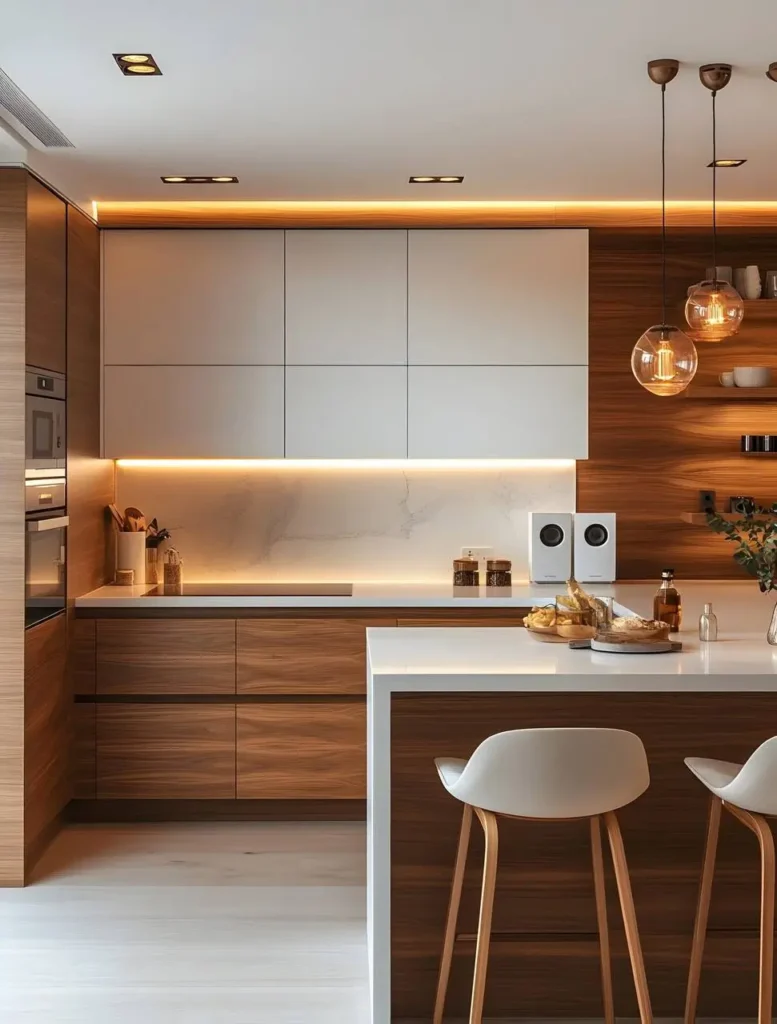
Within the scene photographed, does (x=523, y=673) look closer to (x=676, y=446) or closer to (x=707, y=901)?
(x=707, y=901)

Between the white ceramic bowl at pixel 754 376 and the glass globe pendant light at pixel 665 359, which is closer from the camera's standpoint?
the glass globe pendant light at pixel 665 359

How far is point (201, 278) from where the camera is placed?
16.0ft

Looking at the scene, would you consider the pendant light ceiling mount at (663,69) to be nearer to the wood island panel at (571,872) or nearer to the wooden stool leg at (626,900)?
the wood island panel at (571,872)

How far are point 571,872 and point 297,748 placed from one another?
6.15 feet

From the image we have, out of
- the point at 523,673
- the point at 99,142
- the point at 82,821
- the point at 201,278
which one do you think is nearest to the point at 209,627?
the point at 82,821

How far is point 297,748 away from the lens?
179 inches

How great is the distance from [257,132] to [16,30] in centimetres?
104

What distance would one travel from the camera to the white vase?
483 centimetres

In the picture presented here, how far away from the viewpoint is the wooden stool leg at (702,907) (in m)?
2.66

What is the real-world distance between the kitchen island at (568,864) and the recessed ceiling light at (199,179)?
7.65 feet

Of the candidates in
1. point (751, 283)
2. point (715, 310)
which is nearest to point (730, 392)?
point (751, 283)

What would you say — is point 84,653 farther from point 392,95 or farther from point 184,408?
point 392,95

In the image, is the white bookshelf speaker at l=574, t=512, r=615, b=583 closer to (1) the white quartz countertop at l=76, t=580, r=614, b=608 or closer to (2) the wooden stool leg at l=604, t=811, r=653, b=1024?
(1) the white quartz countertop at l=76, t=580, r=614, b=608

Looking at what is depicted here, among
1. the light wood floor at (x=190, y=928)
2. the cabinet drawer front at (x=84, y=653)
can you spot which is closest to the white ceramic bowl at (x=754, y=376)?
the light wood floor at (x=190, y=928)
